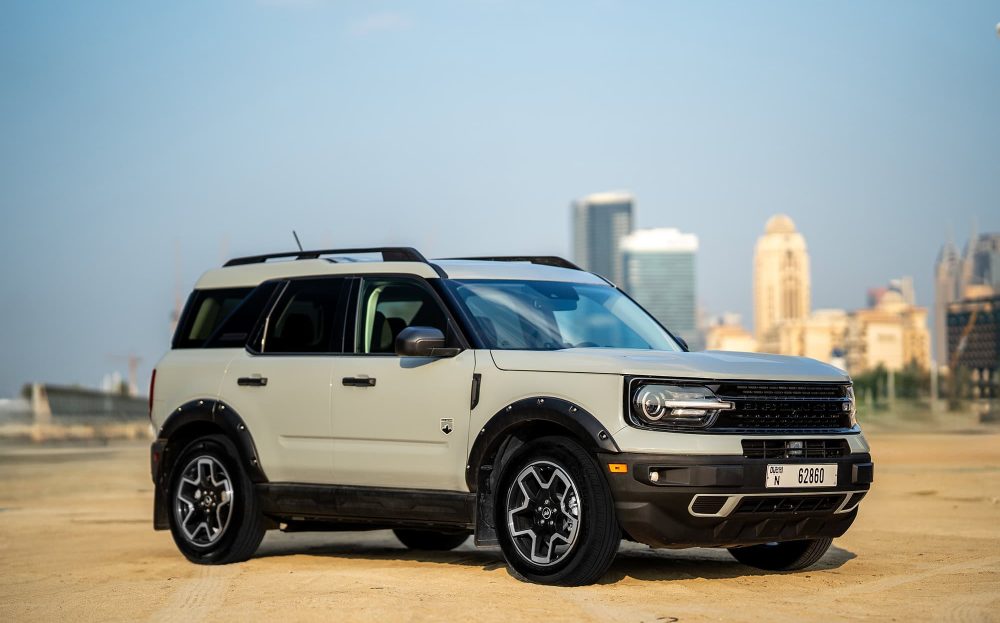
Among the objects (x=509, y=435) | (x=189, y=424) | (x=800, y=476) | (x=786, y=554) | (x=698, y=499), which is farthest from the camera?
(x=189, y=424)

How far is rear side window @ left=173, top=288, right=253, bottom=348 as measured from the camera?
11172mm

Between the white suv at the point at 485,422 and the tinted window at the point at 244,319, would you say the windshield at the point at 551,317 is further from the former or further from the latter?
the tinted window at the point at 244,319

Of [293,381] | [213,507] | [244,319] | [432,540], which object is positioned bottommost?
[432,540]

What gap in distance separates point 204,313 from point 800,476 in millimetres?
4758

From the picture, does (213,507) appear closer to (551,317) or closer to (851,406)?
(551,317)

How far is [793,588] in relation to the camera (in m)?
8.88

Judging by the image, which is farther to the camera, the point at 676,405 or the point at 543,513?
the point at 543,513

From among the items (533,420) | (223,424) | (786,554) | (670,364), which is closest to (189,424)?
(223,424)

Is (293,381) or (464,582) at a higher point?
(293,381)

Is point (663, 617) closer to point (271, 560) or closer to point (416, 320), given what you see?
point (416, 320)

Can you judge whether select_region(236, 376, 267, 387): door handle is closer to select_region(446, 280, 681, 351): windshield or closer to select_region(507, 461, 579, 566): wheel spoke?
select_region(446, 280, 681, 351): windshield

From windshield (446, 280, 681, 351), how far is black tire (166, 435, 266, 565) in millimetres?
2129

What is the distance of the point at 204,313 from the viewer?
37.2ft

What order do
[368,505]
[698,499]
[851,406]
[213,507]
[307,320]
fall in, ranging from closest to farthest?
1. [698,499]
2. [851,406]
3. [368,505]
4. [307,320]
5. [213,507]
